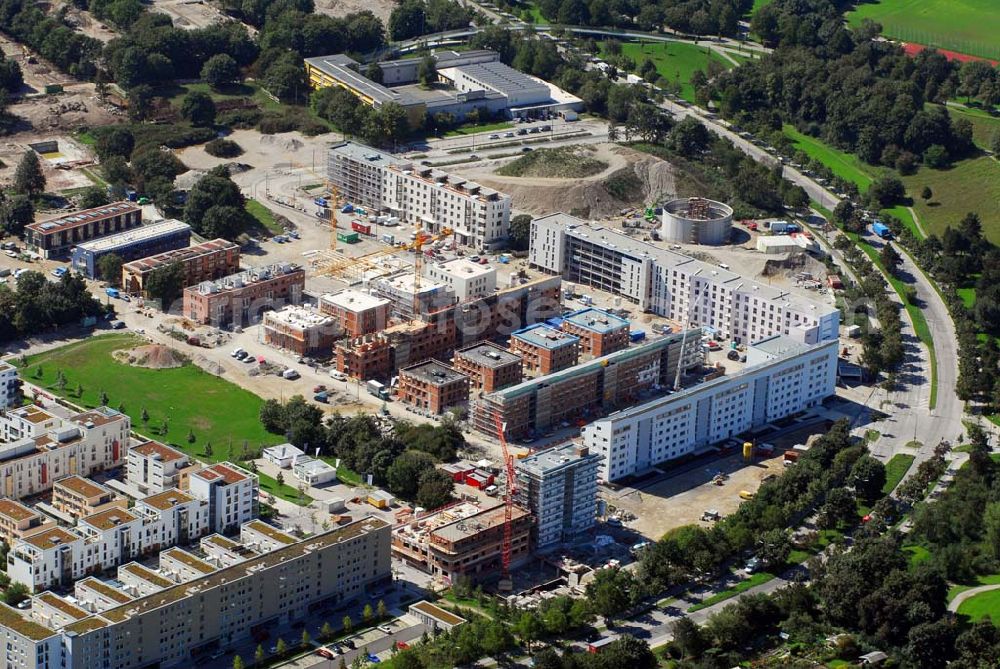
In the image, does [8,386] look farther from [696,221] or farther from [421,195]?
[696,221]

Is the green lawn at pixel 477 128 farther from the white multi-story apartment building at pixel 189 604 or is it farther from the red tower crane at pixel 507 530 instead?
Answer: the white multi-story apartment building at pixel 189 604

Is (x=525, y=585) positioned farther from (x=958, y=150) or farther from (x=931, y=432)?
(x=958, y=150)

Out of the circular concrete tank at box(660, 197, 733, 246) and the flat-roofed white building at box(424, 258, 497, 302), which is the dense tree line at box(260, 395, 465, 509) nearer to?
the flat-roofed white building at box(424, 258, 497, 302)

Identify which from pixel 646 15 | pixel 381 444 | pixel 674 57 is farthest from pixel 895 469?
pixel 646 15

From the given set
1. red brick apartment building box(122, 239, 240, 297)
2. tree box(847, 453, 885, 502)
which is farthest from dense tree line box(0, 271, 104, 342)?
tree box(847, 453, 885, 502)

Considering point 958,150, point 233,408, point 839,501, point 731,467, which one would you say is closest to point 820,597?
point 839,501
